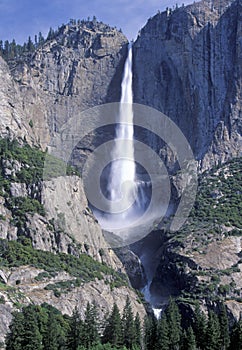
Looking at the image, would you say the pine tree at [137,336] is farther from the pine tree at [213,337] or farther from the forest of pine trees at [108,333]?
the pine tree at [213,337]

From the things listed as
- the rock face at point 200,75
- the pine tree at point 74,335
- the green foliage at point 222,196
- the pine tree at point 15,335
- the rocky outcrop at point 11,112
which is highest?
the rock face at point 200,75

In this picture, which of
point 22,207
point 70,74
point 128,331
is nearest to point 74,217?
point 22,207

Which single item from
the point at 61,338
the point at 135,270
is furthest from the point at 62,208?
the point at 61,338

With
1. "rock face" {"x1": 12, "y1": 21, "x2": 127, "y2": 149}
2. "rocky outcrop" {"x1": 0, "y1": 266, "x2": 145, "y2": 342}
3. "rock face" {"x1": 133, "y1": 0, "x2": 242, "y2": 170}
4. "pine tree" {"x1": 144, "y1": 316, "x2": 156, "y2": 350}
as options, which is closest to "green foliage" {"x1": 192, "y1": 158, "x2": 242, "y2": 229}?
"rock face" {"x1": 133, "y1": 0, "x2": 242, "y2": 170}

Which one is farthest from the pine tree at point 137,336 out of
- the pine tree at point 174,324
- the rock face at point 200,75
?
the rock face at point 200,75

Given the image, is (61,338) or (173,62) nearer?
(61,338)

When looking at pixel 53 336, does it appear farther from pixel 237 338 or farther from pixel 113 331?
pixel 237 338

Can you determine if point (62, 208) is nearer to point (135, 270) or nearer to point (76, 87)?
point (135, 270)
